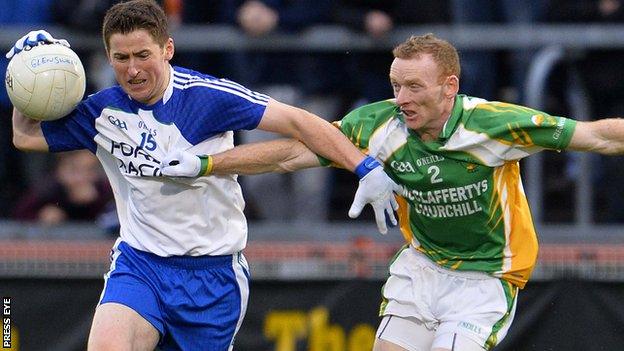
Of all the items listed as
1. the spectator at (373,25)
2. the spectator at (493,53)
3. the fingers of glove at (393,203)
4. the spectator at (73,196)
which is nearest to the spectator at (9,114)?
the spectator at (73,196)

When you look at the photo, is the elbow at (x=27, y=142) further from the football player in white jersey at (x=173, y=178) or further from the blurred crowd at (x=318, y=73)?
the blurred crowd at (x=318, y=73)

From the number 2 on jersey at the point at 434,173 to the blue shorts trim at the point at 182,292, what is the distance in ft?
3.53

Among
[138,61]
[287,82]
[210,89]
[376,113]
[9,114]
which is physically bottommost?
[9,114]

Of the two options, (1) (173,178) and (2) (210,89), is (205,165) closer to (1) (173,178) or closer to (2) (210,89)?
(1) (173,178)

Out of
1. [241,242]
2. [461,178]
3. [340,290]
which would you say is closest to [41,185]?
[340,290]

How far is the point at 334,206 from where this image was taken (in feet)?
34.2

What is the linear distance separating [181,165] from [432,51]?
139 cm

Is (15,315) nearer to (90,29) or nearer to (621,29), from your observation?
(90,29)

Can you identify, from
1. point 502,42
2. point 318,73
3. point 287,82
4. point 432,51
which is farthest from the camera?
point 287,82

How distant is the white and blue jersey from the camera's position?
22.8ft

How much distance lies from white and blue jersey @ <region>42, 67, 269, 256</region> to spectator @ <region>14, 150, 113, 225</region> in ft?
9.44

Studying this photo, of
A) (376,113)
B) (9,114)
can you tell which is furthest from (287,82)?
(376,113)

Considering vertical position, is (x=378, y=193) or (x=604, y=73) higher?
(x=378, y=193)

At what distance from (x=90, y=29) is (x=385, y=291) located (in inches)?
148
